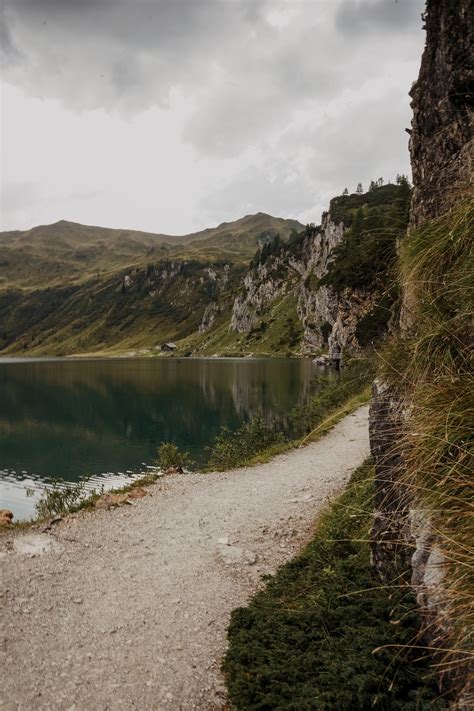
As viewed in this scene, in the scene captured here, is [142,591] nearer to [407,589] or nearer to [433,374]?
[407,589]

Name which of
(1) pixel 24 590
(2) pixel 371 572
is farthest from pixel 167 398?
(2) pixel 371 572

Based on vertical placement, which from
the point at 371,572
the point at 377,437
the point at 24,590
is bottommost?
the point at 24,590

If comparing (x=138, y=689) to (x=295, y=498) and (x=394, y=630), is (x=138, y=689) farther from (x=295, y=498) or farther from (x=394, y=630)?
(x=295, y=498)

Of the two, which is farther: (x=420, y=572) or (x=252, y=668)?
(x=252, y=668)

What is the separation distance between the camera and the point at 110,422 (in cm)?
4988

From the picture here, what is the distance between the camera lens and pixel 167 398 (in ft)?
211

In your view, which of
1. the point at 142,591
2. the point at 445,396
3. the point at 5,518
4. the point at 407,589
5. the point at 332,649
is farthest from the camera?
the point at 5,518

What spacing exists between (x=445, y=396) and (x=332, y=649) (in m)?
3.81

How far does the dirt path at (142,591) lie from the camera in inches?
269

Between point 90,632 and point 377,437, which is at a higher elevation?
point 377,437

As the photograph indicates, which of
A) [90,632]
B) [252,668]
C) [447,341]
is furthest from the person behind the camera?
[90,632]

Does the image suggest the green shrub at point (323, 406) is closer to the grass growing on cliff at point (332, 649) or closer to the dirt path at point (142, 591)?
the dirt path at point (142, 591)

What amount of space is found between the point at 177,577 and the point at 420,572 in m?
7.53

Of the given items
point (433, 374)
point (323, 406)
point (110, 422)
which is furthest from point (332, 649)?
point (110, 422)
